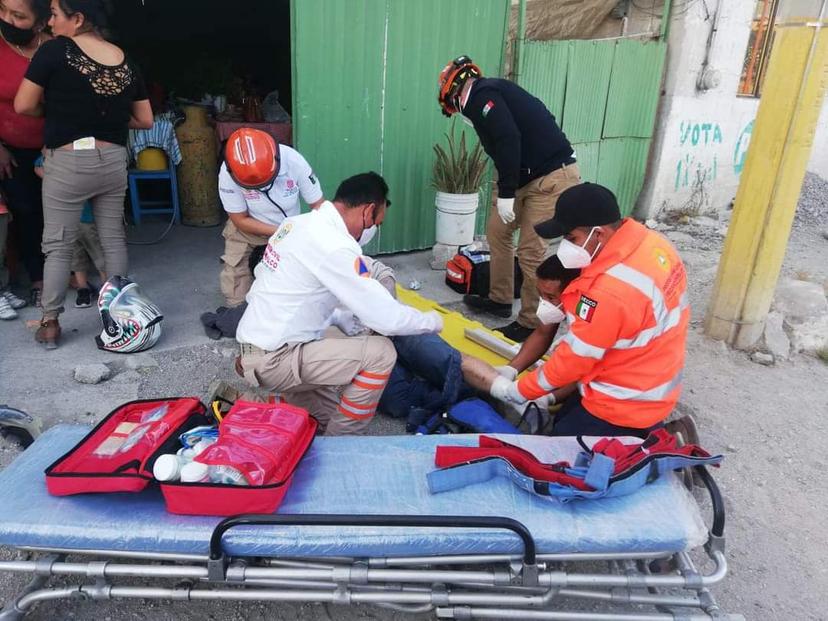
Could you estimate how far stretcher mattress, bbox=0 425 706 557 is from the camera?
1899mm

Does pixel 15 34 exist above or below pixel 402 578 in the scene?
above

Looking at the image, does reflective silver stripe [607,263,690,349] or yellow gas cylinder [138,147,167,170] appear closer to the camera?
reflective silver stripe [607,263,690,349]

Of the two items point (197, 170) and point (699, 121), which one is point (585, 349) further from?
point (699, 121)

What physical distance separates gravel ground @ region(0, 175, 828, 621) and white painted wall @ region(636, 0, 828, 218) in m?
2.62

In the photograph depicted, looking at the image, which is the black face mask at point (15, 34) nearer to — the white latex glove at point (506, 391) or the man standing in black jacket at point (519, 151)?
the man standing in black jacket at point (519, 151)

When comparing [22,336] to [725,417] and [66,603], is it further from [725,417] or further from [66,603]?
[725,417]

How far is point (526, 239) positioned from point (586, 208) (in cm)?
181

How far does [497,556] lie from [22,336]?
3.36 meters

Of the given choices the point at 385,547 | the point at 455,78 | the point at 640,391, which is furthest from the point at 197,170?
the point at 385,547

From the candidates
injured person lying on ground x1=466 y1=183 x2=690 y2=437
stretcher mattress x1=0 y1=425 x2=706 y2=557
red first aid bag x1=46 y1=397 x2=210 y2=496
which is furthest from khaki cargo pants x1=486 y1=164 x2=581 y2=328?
red first aid bag x1=46 y1=397 x2=210 y2=496

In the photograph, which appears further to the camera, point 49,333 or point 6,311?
point 6,311

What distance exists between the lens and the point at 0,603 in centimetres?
Result: 221

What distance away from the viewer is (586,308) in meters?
2.39

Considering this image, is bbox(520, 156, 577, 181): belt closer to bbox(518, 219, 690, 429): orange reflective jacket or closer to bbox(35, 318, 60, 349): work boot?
bbox(518, 219, 690, 429): orange reflective jacket
